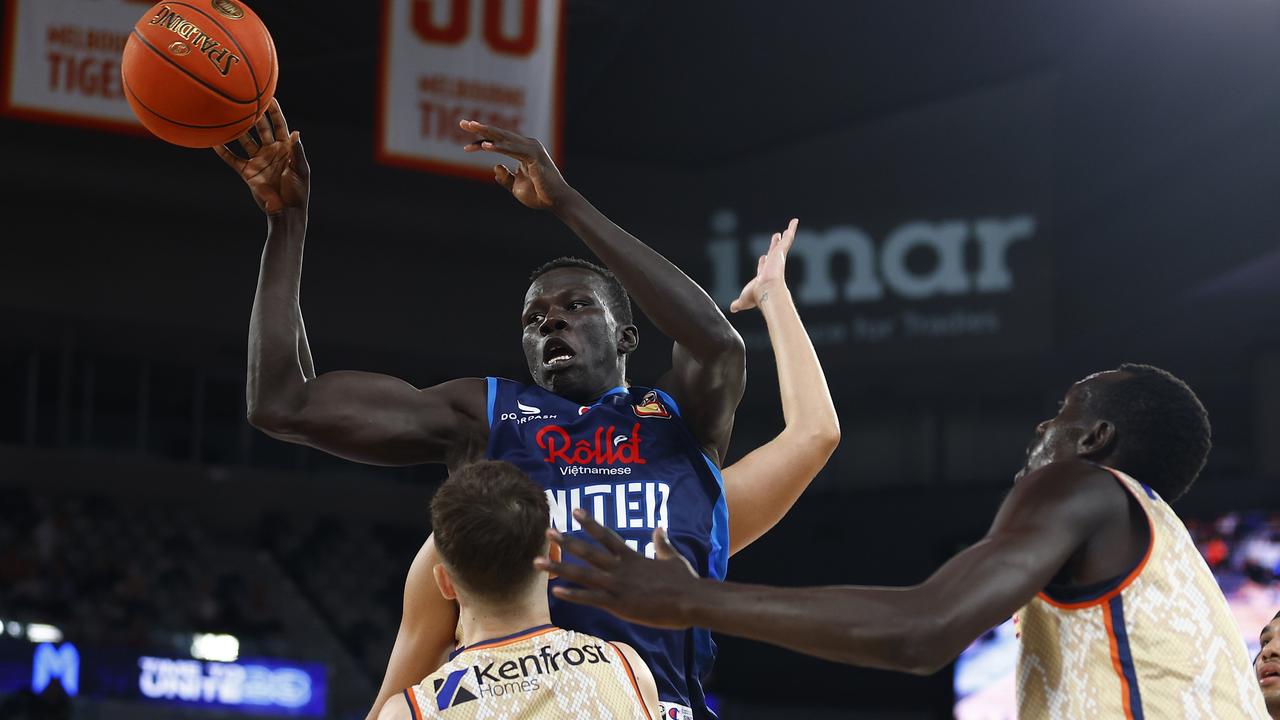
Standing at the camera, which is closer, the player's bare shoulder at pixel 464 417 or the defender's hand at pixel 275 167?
the player's bare shoulder at pixel 464 417

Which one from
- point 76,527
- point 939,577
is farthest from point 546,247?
point 939,577

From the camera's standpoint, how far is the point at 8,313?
16.2 m

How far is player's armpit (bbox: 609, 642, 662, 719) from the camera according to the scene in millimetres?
2758

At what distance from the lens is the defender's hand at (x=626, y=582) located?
205cm

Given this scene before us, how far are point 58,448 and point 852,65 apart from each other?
1077 cm

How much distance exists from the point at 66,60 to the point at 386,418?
8.81 meters

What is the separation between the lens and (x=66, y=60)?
10.9 m

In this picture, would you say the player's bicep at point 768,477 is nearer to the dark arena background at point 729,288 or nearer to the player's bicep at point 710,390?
the player's bicep at point 710,390

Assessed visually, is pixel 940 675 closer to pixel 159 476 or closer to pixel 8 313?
pixel 159 476

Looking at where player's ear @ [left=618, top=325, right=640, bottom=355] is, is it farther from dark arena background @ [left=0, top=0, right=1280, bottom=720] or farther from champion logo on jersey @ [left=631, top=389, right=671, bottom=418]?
dark arena background @ [left=0, top=0, right=1280, bottom=720]

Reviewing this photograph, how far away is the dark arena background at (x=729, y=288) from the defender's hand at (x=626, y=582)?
38.7ft

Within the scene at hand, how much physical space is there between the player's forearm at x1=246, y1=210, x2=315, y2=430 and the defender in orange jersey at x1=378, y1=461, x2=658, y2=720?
82cm

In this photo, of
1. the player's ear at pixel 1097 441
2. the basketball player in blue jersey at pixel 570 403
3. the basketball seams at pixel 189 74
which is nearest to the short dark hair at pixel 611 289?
the basketball player in blue jersey at pixel 570 403

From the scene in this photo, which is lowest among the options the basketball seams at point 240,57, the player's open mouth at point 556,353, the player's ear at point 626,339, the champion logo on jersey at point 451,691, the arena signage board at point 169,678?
the arena signage board at point 169,678
